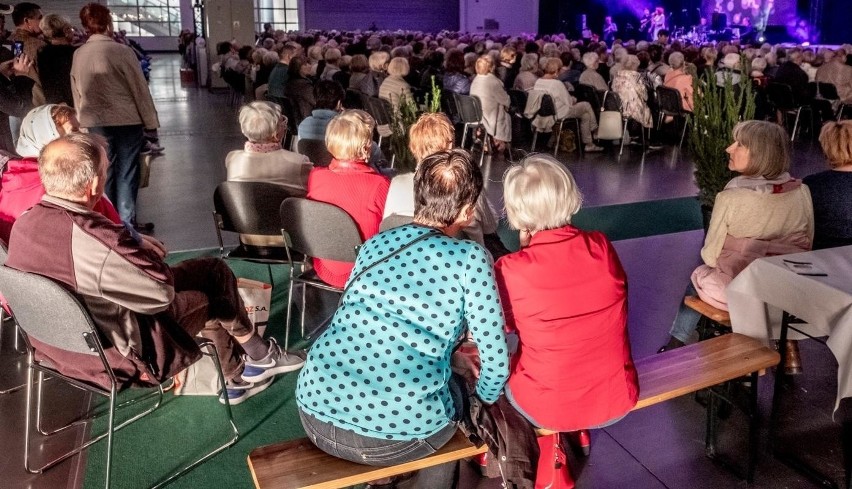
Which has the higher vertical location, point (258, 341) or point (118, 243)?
point (118, 243)

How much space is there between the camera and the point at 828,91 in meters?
9.87

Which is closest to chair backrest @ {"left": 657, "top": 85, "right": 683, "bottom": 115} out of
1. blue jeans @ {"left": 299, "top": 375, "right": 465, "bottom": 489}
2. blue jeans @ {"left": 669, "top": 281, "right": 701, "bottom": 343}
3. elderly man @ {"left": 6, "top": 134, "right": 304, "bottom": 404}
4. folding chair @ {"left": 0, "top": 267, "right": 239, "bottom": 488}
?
blue jeans @ {"left": 669, "top": 281, "right": 701, "bottom": 343}

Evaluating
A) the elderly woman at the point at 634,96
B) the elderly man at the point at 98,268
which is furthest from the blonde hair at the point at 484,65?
the elderly man at the point at 98,268

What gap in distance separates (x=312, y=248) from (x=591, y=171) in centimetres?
525

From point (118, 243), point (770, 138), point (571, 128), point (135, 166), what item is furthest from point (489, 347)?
point (571, 128)

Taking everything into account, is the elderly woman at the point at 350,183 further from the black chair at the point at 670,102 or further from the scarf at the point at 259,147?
the black chair at the point at 670,102

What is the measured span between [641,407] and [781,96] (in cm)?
854

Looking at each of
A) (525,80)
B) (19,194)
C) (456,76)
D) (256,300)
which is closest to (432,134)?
(256,300)

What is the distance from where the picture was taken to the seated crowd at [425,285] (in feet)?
6.35

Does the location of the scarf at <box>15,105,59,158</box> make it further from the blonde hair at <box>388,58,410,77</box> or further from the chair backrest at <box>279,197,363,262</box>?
the blonde hair at <box>388,58,410,77</box>

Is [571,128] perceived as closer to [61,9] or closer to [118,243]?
[118,243]

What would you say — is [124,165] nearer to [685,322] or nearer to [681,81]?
[685,322]

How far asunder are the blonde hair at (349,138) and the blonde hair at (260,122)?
475 millimetres

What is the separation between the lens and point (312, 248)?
3396 millimetres
